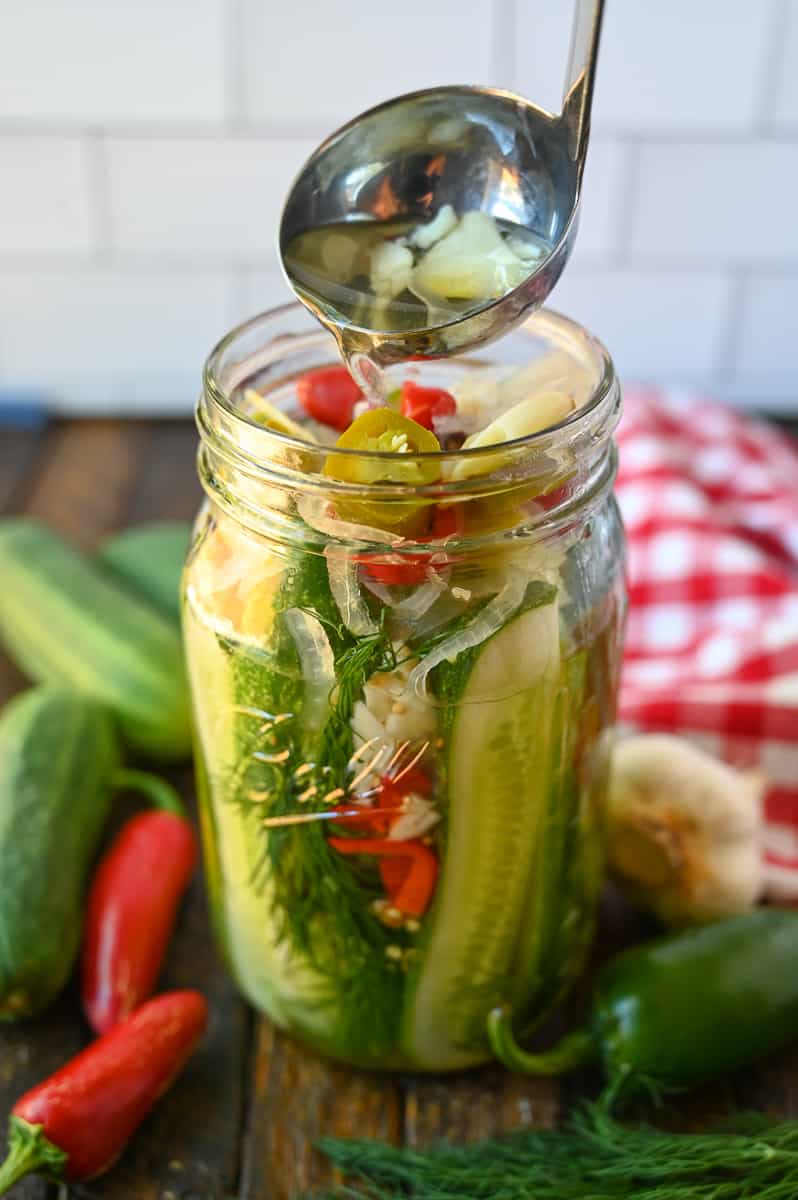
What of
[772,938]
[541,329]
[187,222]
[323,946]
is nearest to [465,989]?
[323,946]

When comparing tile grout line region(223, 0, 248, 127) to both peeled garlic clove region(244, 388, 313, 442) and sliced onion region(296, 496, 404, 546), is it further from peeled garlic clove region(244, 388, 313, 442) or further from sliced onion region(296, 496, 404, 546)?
sliced onion region(296, 496, 404, 546)

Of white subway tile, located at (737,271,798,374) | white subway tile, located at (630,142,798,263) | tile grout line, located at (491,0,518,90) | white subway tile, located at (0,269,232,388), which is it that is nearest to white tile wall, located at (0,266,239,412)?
white subway tile, located at (0,269,232,388)

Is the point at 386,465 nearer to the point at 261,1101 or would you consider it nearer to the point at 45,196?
the point at 261,1101

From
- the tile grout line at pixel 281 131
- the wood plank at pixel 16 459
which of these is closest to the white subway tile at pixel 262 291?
the tile grout line at pixel 281 131

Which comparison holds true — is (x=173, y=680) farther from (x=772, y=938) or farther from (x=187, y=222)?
(x=187, y=222)

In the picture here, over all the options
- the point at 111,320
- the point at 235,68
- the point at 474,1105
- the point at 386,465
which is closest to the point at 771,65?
the point at 235,68

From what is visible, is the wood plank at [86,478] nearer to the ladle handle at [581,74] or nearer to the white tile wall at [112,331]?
the white tile wall at [112,331]
